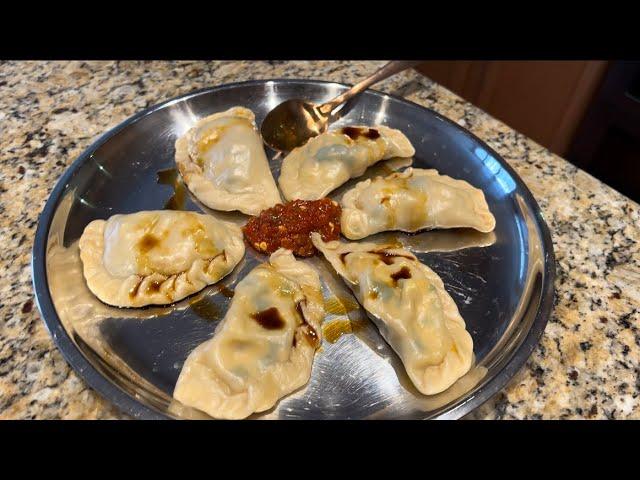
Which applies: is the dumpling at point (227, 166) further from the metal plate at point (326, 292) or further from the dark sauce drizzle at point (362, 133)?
the dark sauce drizzle at point (362, 133)

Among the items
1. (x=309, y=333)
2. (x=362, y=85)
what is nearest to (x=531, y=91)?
(x=362, y=85)

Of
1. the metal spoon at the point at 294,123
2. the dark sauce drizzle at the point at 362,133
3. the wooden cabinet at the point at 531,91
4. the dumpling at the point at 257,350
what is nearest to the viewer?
the dumpling at the point at 257,350

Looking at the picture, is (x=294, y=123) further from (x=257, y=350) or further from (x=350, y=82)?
(x=257, y=350)

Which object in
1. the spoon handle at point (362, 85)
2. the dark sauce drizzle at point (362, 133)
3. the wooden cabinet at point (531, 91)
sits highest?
the spoon handle at point (362, 85)

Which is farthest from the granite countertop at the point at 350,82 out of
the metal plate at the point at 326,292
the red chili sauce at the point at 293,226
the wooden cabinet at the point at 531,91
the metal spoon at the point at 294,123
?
the wooden cabinet at the point at 531,91

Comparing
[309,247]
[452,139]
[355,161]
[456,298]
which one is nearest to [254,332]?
[309,247]

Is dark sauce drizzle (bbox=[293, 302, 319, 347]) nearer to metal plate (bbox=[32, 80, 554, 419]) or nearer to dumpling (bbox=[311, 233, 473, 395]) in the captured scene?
metal plate (bbox=[32, 80, 554, 419])
